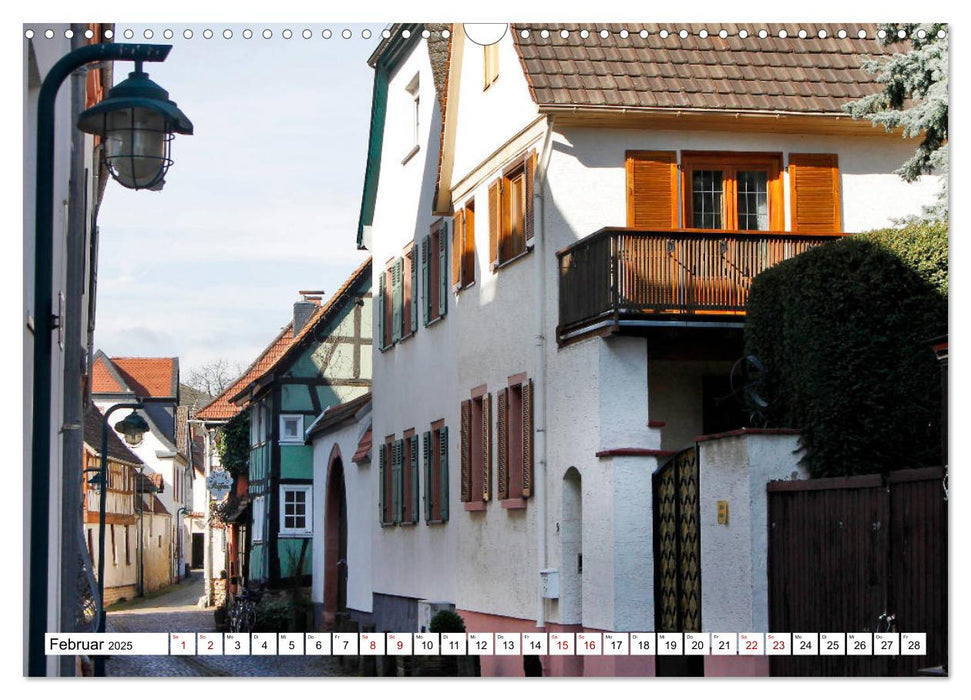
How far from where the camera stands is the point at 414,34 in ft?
34.1

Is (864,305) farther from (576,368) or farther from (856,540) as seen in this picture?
(576,368)

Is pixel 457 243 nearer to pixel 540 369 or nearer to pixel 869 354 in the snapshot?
pixel 540 369

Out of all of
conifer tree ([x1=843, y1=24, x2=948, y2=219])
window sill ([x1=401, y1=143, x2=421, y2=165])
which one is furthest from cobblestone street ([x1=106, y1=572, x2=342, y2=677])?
window sill ([x1=401, y1=143, x2=421, y2=165])

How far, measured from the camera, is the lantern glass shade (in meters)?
8.83

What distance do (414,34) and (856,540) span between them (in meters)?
4.26

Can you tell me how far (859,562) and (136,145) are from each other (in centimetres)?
530

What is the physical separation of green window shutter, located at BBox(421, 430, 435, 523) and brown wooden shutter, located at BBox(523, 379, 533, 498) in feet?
15.1

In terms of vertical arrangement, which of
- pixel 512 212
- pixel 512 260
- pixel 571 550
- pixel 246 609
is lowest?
pixel 246 609

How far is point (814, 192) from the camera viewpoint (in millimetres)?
16938

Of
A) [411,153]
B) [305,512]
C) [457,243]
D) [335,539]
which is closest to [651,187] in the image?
[457,243]

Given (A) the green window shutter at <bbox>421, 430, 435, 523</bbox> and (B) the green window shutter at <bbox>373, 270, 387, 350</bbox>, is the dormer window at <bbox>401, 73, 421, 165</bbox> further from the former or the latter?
(A) the green window shutter at <bbox>421, 430, 435, 523</bbox>

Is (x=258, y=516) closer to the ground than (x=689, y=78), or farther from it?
closer to the ground

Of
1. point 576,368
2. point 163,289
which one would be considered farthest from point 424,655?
point 576,368

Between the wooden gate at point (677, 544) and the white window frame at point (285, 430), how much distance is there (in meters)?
17.9
